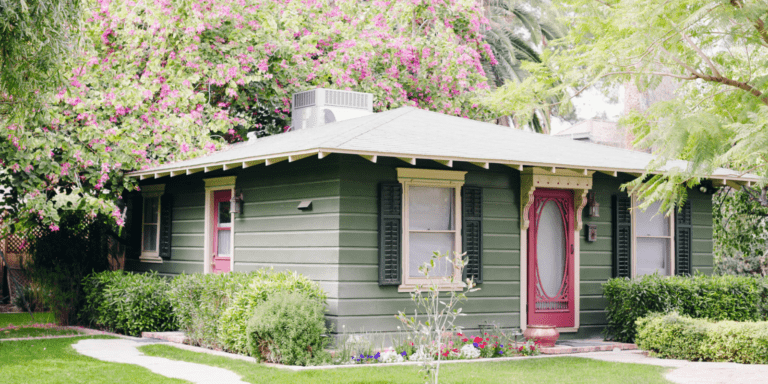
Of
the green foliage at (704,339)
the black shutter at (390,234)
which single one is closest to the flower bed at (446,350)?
the black shutter at (390,234)

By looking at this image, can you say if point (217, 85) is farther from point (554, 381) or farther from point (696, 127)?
point (696, 127)

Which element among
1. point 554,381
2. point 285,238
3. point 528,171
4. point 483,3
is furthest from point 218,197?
point 483,3

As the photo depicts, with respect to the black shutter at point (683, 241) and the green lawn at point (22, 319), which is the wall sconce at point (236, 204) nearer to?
the green lawn at point (22, 319)

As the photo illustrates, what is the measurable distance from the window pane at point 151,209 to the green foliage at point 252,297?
4726 millimetres

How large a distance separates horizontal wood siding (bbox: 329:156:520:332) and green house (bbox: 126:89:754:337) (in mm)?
17

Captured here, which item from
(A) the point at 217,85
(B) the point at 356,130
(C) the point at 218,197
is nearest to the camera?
(B) the point at 356,130

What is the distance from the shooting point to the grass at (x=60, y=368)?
7949 millimetres

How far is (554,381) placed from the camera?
8.00m

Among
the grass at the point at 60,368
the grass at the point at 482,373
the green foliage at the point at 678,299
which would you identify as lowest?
the grass at the point at 60,368

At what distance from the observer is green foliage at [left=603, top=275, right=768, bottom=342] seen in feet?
35.5

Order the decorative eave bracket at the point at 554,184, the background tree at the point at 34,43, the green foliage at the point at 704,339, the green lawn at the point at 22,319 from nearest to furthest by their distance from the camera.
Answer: the background tree at the point at 34,43
the green foliage at the point at 704,339
the decorative eave bracket at the point at 554,184
the green lawn at the point at 22,319

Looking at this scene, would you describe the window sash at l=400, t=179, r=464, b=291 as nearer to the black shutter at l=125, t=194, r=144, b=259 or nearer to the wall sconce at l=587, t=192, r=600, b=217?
the wall sconce at l=587, t=192, r=600, b=217

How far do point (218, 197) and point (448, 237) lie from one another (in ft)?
12.6

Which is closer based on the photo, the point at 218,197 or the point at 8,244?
the point at 218,197
